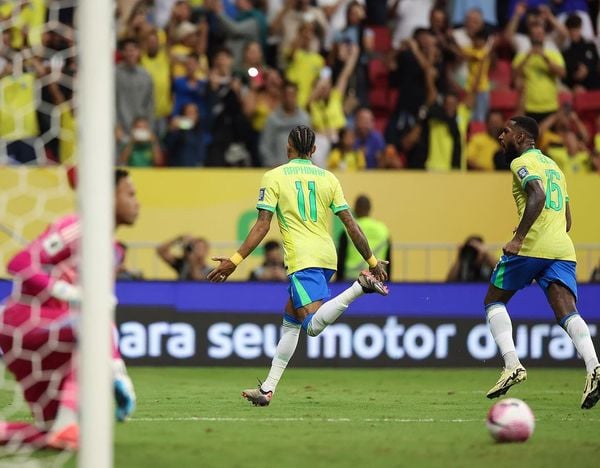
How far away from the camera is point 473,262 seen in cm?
1455

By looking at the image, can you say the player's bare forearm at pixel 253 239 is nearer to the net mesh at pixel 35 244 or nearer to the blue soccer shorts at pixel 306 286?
the blue soccer shorts at pixel 306 286

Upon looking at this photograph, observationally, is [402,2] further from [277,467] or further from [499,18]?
[277,467]

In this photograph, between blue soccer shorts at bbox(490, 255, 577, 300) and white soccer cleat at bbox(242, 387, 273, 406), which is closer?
white soccer cleat at bbox(242, 387, 273, 406)

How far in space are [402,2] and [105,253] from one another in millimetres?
11668

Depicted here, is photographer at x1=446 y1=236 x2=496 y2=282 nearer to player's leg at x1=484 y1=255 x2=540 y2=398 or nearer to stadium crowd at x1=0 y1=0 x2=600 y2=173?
stadium crowd at x1=0 y1=0 x2=600 y2=173

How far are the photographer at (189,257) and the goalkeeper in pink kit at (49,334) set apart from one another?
7.10 metres

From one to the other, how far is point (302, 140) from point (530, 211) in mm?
1742

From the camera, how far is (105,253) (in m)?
5.48

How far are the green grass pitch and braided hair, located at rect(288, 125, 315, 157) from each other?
6.19 feet

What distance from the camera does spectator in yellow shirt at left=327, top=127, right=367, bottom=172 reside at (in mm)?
15164

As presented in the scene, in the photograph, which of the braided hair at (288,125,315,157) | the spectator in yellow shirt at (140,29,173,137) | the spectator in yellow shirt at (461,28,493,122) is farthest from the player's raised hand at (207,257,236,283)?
the spectator in yellow shirt at (461,28,493,122)

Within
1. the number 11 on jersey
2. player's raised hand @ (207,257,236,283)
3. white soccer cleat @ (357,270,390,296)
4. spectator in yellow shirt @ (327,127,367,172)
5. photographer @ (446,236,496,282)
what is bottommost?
photographer @ (446,236,496,282)

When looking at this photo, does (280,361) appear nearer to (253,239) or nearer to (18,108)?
(253,239)

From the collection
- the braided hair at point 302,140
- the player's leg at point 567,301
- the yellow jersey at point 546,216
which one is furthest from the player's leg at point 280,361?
the player's leg at point 567,301
